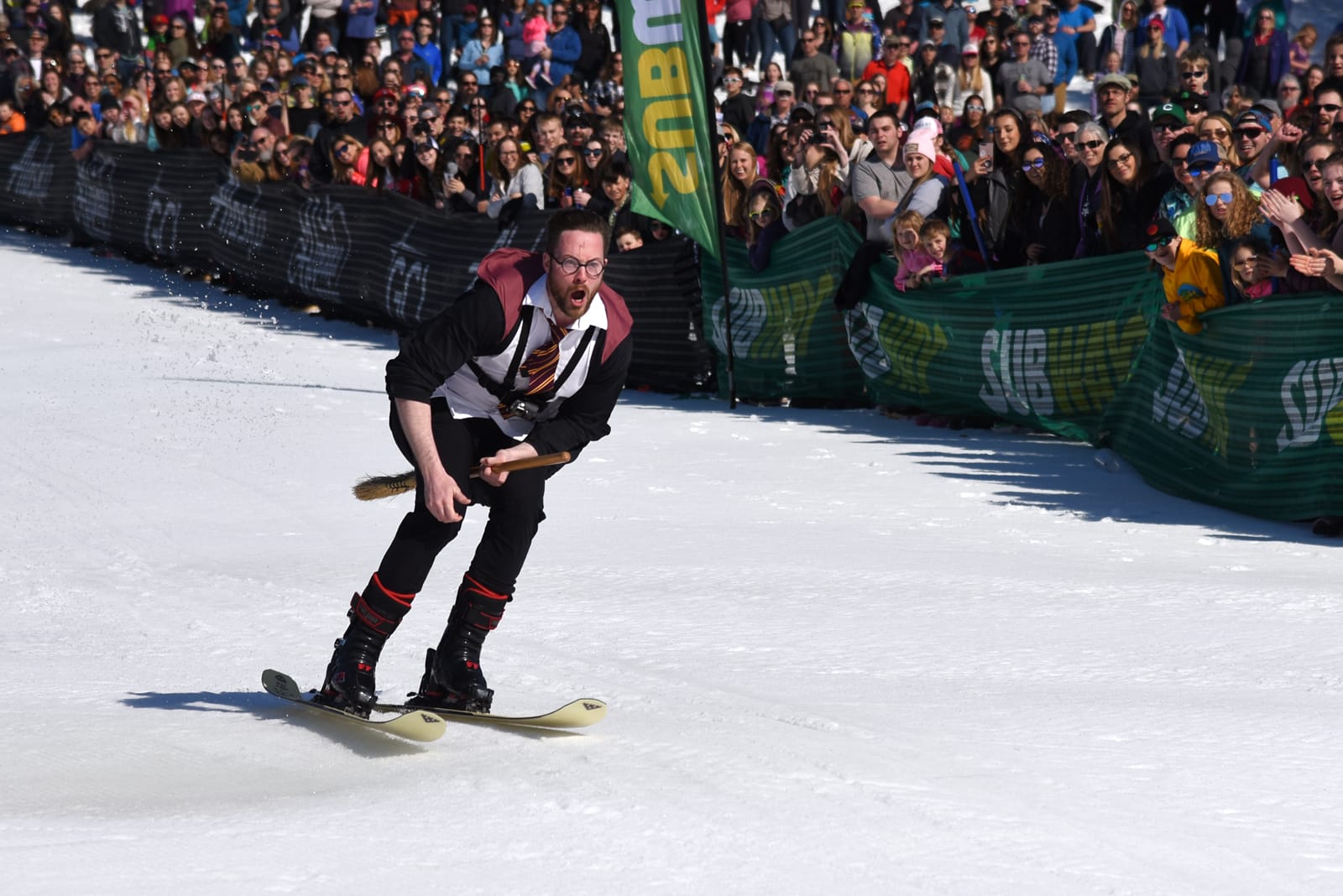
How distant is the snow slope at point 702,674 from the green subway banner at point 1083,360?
0.24m

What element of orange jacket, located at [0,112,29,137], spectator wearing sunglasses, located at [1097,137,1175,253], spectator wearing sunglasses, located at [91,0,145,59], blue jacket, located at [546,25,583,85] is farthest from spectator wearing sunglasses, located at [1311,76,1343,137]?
spectator wearing sunglasses, located at [91,0,145,59]

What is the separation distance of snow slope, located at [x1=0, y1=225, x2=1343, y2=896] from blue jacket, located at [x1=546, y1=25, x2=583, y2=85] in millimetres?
10437

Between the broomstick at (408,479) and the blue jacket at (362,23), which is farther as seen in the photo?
the blue jacket at (362,23)

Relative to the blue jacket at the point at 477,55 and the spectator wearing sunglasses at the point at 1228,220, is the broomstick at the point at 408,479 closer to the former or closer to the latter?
the spectator wearing sunglasses at the point at 1228,220

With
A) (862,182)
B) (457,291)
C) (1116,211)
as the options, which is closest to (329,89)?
(457,291)

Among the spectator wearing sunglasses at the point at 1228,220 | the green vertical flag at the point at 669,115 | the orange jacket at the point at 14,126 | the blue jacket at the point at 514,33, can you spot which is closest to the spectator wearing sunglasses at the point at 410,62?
the blue jacket at the point at 514,33

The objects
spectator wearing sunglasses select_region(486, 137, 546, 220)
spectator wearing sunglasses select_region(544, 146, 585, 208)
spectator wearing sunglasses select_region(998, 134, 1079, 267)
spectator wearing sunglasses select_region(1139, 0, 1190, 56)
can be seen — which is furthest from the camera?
spectator wearing sunglasses select_region(1139, 0, 1190, 56)

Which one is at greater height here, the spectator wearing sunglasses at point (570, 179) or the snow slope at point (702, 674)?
the spectator wearing sunglasses at point (570, 179)

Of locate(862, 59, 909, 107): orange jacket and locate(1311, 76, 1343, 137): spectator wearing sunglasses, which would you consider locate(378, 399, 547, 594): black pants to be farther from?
locate(862, 59, 909, 107): orange jacket

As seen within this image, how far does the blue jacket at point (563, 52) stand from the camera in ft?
69.5

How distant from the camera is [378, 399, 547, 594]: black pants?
500 centimetres

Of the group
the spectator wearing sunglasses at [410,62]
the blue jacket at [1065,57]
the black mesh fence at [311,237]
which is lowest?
the black mesh fence at [311,237]

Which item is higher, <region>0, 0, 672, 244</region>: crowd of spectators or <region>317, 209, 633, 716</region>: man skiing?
<region>0, 0, 672, 244</region>: crowd of spectators

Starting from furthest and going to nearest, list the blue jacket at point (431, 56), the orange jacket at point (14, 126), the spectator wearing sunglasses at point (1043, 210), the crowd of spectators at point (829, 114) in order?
the orange jacket at point (14, 126)
the blue jacket at point (431, 56)
the spectator wearing sunglasses at point (1043, 210)
the crowd of spectators at point (829, 114)
